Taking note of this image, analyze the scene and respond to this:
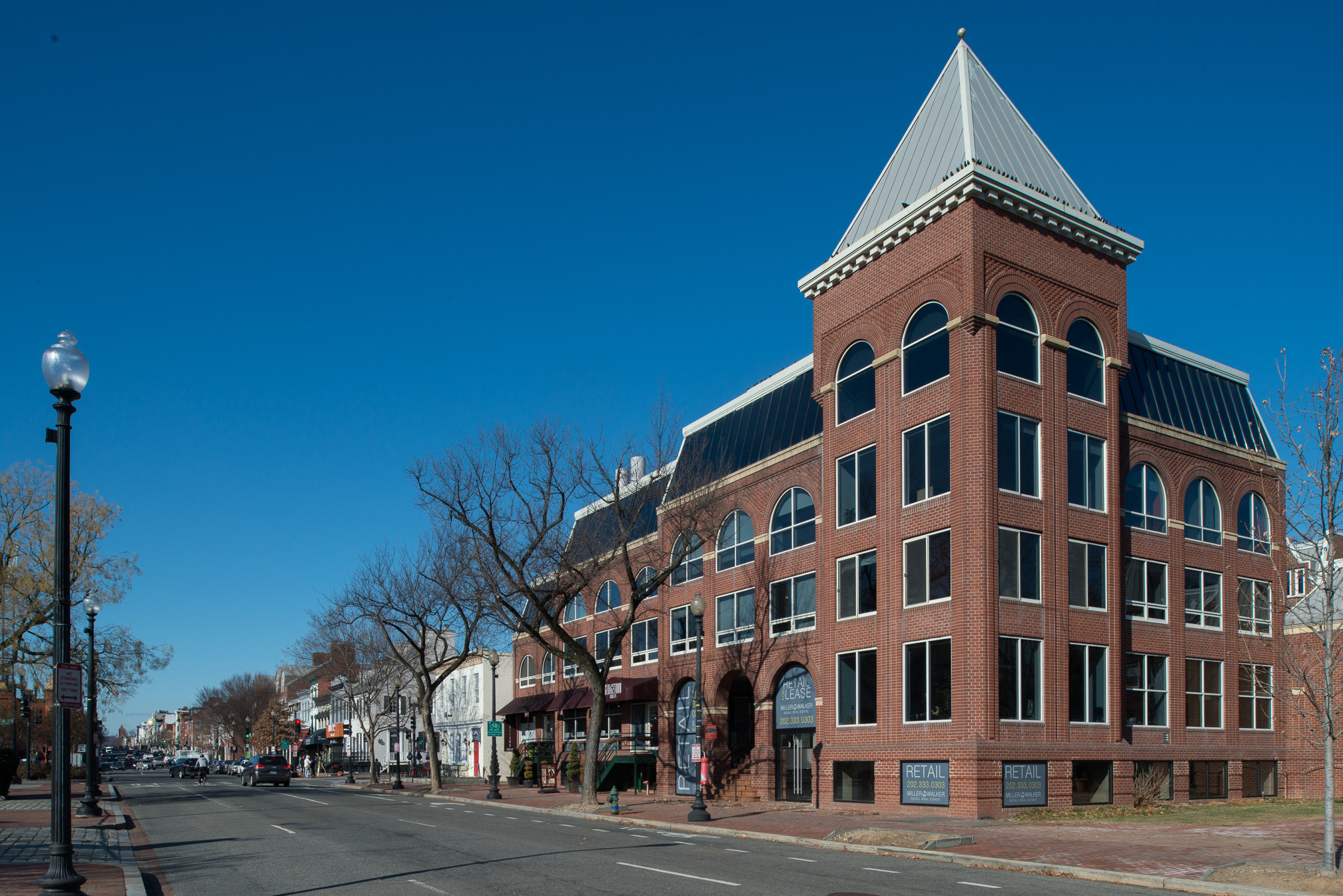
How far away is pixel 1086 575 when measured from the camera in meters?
29.0

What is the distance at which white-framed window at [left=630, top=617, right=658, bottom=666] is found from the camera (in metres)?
43.3

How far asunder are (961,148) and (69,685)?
25720 mm

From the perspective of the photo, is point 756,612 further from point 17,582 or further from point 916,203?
point 17,582

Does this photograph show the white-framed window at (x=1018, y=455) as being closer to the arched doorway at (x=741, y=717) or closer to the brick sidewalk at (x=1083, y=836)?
the brick sidewalk at (x=1083, y=836)

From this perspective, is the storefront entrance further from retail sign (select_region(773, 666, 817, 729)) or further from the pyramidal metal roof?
the pyramidal metal roof

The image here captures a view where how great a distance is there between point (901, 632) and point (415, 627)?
83.2 feet

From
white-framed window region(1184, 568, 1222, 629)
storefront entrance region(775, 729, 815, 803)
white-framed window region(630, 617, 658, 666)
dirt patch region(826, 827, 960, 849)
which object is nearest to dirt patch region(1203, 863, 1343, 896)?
dirt patch region(826, 827, 960, 849)

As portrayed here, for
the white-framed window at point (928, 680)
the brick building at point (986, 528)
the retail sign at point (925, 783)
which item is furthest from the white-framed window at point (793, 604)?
the retail sign at point (925, 783)

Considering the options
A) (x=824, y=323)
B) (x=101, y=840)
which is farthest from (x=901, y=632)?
(x=101, y=840)

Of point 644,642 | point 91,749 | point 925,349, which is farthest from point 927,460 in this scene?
point 91,749

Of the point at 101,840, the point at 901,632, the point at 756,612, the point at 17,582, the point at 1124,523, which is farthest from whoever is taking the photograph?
the point at 17,582

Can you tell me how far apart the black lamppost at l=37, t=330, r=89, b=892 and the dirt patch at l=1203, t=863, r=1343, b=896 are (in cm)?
1421

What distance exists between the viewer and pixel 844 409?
32.5 metres

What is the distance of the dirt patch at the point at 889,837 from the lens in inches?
778
